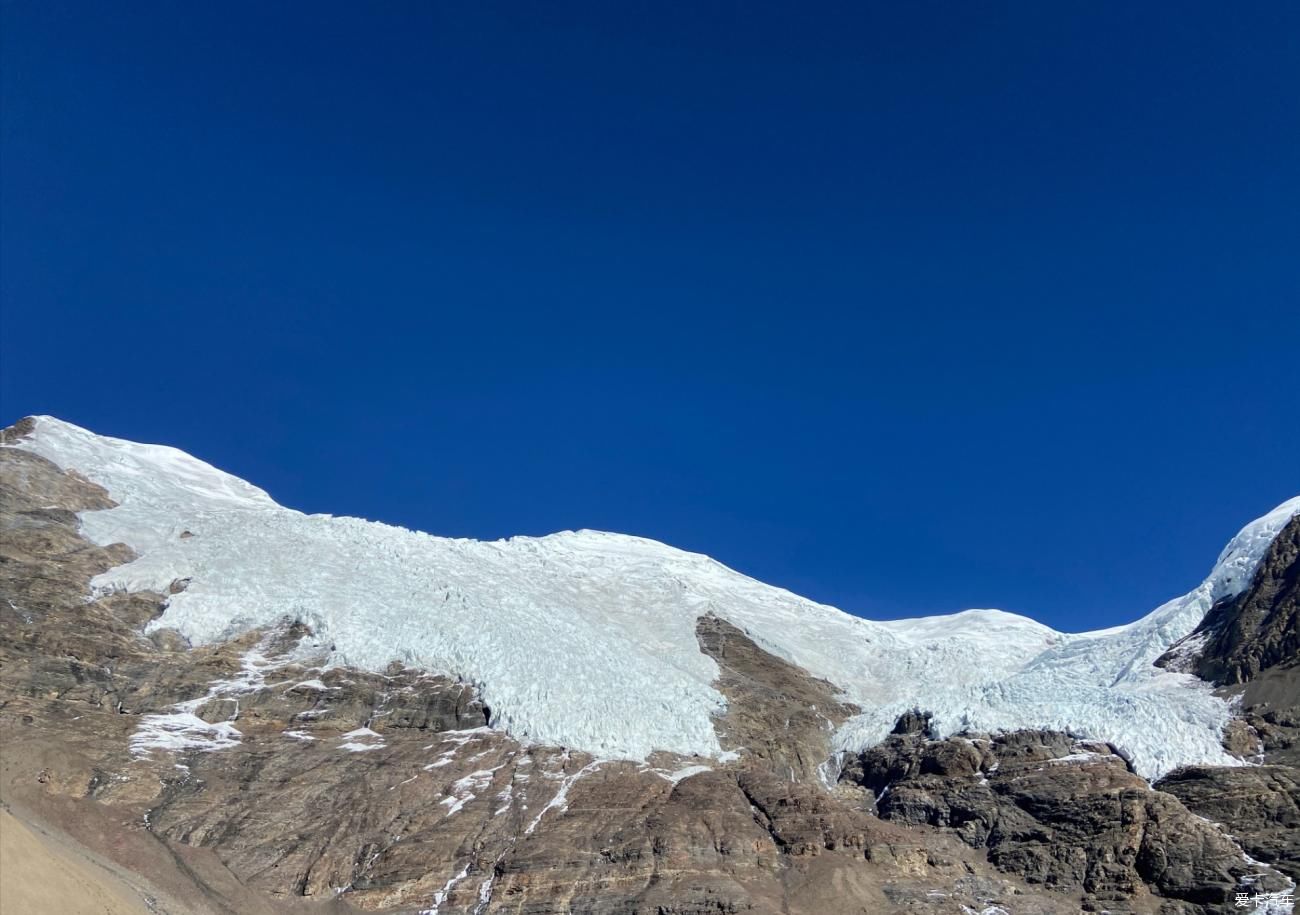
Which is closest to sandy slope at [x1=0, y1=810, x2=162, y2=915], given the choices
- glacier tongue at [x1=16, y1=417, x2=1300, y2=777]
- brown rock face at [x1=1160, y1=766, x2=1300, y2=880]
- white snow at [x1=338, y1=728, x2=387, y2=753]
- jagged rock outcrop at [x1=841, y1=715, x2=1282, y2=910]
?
white snow at [x1=338, y1=728, x2=387, y2=753]

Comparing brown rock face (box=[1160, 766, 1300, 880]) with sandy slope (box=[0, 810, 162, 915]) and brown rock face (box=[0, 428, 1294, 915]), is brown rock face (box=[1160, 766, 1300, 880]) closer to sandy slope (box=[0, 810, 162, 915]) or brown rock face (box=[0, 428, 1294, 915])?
brown rock face (box=[0, 428, 1294, 915])

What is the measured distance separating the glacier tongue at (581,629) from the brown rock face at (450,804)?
10.2 feet

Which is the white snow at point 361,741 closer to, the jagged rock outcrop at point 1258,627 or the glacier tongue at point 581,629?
the glacier tongue at point 581,629

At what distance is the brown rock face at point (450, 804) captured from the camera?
61062 millimetres

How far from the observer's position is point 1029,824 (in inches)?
2805

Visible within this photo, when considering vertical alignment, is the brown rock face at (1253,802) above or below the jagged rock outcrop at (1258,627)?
below

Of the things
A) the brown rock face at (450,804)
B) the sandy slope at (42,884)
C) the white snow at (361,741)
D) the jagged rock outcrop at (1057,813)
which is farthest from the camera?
the white snow at (361,741)

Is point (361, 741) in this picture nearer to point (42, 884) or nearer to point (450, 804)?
point (450, 804)

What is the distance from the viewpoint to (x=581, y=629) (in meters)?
98.8

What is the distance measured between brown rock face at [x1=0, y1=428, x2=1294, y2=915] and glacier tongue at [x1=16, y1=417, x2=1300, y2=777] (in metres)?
3.12

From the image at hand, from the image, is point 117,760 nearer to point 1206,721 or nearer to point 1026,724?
point 1026,724

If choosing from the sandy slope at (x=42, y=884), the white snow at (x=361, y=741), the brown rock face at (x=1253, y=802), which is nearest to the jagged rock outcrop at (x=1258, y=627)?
the brown rock face at (x=1253, y=802)

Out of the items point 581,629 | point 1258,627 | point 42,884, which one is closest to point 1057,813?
point 1258,627

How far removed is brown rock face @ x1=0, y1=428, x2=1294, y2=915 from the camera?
200ft
